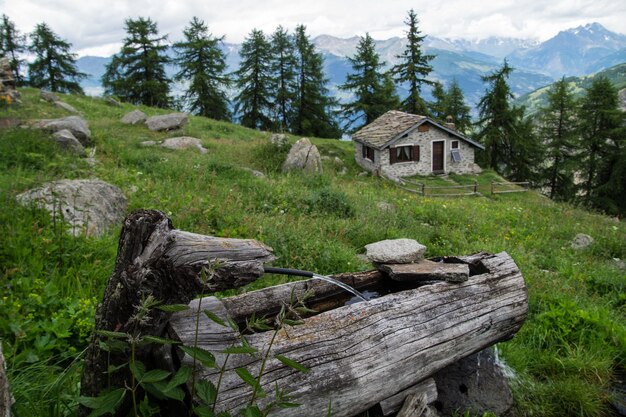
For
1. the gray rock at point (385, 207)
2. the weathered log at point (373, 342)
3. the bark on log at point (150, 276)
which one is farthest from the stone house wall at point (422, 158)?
the bark on log at point (150, 276)

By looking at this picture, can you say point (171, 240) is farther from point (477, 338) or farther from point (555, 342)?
point (555, 342)

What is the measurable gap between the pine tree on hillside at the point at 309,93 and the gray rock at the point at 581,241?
121 ft

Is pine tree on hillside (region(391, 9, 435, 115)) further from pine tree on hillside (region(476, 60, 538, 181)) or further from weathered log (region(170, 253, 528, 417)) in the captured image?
weathered log (region(170, 253, 528, 417))

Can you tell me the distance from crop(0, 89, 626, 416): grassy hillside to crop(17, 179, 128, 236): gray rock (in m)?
0.23

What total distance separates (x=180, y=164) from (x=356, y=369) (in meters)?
11.2

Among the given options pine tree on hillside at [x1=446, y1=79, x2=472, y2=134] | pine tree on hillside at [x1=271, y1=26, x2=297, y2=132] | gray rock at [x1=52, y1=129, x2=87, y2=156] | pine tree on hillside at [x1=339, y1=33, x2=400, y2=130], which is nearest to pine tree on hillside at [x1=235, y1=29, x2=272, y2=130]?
pine tree on hillside at [x1=271, y1=26, x2=297, y2=132]

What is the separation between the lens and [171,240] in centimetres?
257

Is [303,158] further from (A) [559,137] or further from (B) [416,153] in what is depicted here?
→ (A) [559,137]

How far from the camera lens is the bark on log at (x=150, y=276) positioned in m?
2.46

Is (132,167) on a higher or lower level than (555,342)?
higher

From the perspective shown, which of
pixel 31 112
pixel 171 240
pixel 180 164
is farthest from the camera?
pixel 31 112

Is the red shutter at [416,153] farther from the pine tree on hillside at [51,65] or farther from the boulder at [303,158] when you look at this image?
the pine tree on hillside at [51,65]

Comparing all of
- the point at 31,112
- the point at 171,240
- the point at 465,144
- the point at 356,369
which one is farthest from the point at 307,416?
the point at 465,144

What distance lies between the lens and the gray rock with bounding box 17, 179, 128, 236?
566 centimetres
